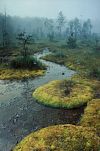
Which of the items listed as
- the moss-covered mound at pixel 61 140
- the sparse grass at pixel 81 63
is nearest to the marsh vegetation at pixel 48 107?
the moss-covered mound at pixel 61 140

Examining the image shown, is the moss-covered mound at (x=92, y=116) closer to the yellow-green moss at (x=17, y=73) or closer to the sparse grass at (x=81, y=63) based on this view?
the sparse grass at (x=81, y=63)

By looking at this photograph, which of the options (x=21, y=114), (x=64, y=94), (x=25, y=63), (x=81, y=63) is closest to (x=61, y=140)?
(x=21, y=114)

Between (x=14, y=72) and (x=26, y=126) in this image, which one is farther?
(x=14, y=72)

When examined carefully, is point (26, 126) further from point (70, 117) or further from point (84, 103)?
point (84, 103)

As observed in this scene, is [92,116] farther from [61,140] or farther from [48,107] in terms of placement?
[61,140]

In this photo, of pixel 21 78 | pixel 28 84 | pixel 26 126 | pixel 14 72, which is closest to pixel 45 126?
pixel 26 126

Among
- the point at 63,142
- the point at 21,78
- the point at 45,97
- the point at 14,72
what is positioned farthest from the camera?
the point at 14,72
